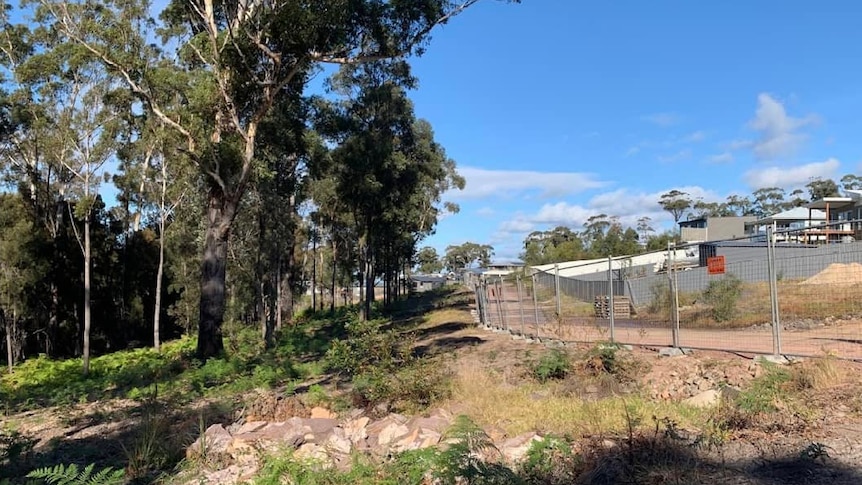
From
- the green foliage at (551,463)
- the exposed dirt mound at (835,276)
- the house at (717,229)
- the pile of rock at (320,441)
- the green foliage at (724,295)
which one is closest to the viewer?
the green foliage at (551,463)

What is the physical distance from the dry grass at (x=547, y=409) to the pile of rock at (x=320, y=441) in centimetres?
41

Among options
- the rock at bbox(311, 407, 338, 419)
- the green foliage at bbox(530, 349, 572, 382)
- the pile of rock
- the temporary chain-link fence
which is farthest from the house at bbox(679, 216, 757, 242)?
the pile of rock

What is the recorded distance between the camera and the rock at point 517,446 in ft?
16.5

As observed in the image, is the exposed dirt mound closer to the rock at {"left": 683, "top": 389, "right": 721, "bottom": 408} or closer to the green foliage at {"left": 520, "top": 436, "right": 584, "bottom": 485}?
the rock at {"left": 683, "top": 389, "right": 721, "bottom": 408}

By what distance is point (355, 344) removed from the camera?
950 centimetres

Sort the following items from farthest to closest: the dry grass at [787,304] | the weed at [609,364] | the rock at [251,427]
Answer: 1. the dry grass at [787,304]
2. the weed at [609,364]
3. the rock at [251,427]

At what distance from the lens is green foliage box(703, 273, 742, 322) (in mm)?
10758

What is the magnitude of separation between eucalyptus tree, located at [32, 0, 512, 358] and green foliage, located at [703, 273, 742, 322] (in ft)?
28.0

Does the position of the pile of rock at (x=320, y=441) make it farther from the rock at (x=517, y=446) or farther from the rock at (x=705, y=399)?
the rock at (x=705, y=399)

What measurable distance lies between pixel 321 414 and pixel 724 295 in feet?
24.9

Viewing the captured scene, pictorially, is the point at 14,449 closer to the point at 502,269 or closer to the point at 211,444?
the point at 211,444

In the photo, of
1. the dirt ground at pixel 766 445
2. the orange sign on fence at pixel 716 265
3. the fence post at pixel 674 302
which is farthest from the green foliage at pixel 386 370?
the orange sign on fence at pixel 716 265

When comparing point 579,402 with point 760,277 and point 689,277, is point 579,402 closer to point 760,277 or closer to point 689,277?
point 760,277

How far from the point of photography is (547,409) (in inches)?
265
